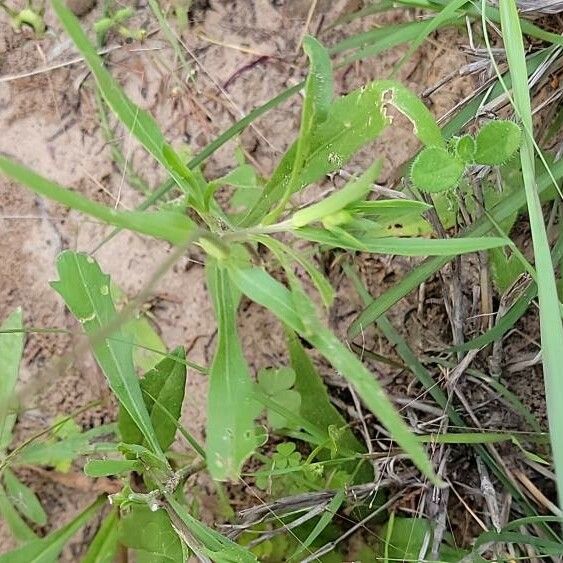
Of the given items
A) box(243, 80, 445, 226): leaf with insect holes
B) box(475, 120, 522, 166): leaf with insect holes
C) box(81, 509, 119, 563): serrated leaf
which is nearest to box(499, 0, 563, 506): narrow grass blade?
box(475, 120, 522, 166): leaf with insect holes

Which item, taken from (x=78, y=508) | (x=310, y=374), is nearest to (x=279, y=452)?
(x=310, y=374)

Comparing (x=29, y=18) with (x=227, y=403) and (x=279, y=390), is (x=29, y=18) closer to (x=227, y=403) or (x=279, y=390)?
(x=279, y=390)

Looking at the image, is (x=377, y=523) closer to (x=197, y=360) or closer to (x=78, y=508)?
(x=197, y=360)

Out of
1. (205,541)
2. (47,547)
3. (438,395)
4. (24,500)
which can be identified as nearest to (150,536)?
(205,541)

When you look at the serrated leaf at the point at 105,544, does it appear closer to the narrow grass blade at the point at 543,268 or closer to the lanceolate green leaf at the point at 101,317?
the lanceolate green leaf at the point at 101,317

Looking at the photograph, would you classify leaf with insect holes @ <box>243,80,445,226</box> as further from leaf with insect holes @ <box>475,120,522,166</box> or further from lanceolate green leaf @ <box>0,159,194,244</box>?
lanceolate green leaf @ <box>0,159,194,244</box>
